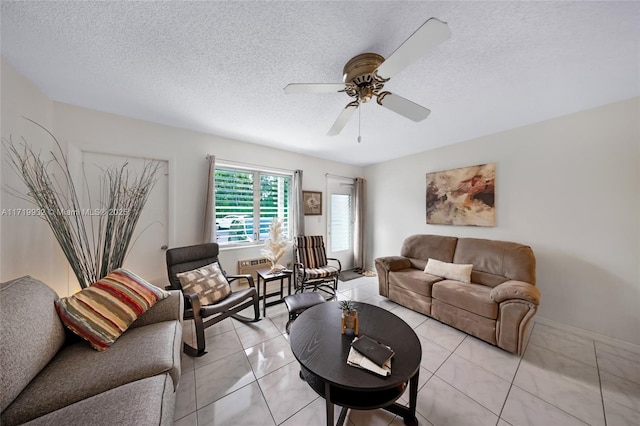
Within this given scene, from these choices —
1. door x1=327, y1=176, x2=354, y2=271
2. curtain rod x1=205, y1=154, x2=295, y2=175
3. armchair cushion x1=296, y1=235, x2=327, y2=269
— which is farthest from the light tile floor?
door x1=327, y1=176, x2=354, y2=271

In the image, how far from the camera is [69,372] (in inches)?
41.5

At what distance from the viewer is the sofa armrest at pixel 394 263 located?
9.78 ft

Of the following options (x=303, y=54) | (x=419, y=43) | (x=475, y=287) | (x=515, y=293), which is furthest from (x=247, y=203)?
(x=515, y=293)

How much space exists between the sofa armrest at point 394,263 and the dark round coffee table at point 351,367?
51.9 inches

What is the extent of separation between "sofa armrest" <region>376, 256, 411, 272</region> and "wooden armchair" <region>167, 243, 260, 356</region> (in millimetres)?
1862

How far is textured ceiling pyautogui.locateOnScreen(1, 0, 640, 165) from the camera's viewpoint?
111cm

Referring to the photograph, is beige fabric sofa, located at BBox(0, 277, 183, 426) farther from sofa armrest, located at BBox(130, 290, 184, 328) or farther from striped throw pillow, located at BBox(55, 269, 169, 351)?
sofa armrest, located at BBox(130, 290, 184, 328)

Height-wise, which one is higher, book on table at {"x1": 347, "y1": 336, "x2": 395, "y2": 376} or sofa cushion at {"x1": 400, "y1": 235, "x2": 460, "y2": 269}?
sofa cushion at {"x1": 400, "y1": 235, "x2": 460, "y2": 269}

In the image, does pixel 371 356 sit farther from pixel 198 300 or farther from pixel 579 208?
pixel 579 208

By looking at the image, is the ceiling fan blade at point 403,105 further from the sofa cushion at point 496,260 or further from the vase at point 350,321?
the sofa cushion at point 496,260

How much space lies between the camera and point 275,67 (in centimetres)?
152

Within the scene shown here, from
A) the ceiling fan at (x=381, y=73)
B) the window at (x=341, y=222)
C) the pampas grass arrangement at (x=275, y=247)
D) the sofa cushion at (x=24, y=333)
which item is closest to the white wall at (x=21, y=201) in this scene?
the sofa cushion at (x=24, y=333)

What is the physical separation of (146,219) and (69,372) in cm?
180

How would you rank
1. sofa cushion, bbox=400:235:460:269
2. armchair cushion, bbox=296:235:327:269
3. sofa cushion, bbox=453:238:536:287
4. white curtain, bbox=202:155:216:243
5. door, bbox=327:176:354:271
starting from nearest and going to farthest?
sofa cushion, bbox=453:238:536:287
white curtain, bbox=202:155:216:243
sofa cushion, bbox=400:235:460:269
armchair cushion, bbox=296:235:327:269
door, bbox=327:176:354:271
